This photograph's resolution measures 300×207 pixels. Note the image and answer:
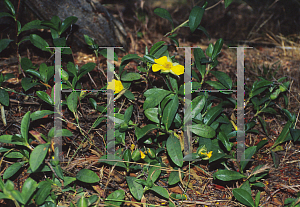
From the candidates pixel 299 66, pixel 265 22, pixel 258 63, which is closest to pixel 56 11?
pixel 258 63

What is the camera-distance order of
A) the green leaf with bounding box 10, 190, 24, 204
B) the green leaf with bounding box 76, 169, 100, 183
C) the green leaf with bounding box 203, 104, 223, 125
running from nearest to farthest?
the green leaf with bounding box 10, 190, 24, 204 < the green leaf with bounding box 76, 169, 100, 183 < the green leaf with bounding box 203, 104, 223, 125

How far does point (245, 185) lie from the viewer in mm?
1340

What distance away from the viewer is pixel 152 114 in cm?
144

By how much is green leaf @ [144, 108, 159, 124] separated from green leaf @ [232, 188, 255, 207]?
Answer: 510 millimetres

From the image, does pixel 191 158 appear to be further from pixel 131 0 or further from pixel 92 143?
pixel 131 0

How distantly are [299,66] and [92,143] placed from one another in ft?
6.34

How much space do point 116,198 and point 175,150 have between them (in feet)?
1.17

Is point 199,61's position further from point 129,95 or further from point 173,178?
point 173,178

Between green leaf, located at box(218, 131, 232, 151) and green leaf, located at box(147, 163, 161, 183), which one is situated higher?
green leaf, located at box(218, 131, 232, 151)

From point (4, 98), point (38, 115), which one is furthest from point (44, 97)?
point (4, 98)

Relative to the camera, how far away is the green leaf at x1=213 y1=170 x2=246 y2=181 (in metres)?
1.32

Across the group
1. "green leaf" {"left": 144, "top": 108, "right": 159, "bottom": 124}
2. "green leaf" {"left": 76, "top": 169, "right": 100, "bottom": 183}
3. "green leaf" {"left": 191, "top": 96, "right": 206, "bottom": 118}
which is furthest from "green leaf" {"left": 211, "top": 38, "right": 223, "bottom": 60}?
"green leaf" {"left": 76, "top": 169, "right": 100, "bottom": 183}

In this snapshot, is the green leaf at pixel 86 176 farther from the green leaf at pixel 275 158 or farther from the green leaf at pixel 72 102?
the green leaf at pixel 275 158

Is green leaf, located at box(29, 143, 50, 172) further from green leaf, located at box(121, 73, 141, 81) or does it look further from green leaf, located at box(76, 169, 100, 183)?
green leaf, located at box(121, 73, 141, 81)
